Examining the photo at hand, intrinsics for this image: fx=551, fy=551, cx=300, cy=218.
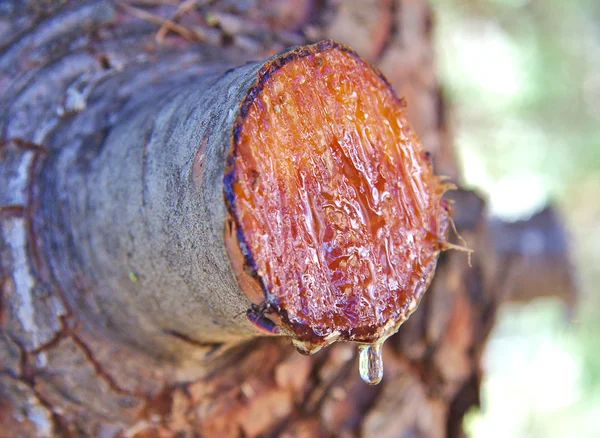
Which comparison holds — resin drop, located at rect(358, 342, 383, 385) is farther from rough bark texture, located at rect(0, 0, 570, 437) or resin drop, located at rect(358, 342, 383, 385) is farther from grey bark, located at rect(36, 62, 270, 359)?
rough bark texture, located at rect(0, 0, 570, 437)

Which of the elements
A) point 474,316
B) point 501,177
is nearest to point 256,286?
point 474,316

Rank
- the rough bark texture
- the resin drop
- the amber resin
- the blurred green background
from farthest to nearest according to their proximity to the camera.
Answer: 1. the blurred green background
2. the rough bark texture
3. the resin drop
4. the amber resin

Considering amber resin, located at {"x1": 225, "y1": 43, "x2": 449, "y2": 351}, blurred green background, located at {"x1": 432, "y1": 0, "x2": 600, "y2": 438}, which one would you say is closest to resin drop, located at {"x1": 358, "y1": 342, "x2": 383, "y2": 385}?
amber resin, located at {"x1": 225, "y1": 43, "x2": 449, "y2": 351}

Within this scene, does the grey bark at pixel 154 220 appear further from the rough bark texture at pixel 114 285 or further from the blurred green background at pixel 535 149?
the blurred green background at pixel 535 149

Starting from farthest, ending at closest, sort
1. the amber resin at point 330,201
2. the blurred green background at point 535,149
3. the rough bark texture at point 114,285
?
1. the blurred green background at point 535,149
2. the rough bark texture at point 114,285
3. the amber resin at point 330,201

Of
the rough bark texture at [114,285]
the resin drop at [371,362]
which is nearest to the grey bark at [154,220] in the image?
the rough bark texture at [114,285]

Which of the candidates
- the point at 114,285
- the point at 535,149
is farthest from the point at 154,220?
the point at 535,149

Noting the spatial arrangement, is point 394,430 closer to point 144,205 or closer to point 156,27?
point 144,205
